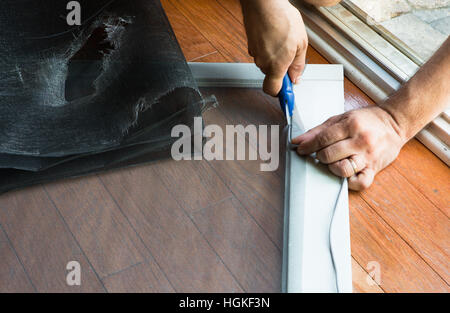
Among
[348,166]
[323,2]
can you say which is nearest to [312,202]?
[348,166]

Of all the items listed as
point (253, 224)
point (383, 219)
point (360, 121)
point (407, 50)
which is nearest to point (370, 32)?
point (407, 50)

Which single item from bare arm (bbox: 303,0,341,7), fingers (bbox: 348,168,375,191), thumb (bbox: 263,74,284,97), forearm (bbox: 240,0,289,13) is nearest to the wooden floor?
fingers (bbox: 348,168,375,191)

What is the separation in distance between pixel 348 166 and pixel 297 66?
29 cm

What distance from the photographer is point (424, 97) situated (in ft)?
3.77

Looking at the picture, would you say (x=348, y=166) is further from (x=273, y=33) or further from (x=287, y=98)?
(x=273, y=33)

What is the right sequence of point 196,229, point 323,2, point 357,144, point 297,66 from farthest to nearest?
1. point 323,2
2. point 297,66
3. point 357,144
4. point 196,229

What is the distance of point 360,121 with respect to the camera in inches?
44.6

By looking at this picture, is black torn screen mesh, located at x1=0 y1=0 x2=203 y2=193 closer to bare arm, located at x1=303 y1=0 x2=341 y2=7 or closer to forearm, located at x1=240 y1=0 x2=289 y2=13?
forearm, located at x1=240 y1=0 x2=289 y2=13

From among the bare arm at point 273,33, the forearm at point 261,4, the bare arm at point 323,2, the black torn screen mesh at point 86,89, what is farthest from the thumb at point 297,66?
the bare arm at point 323,2

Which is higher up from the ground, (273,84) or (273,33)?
(273,33)

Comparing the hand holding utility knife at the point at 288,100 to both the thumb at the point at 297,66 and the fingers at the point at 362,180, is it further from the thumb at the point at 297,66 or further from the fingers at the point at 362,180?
the fingers at the point at 362,180

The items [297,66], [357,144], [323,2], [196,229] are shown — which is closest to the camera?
[196,229]

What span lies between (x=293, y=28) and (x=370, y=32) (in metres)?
0.53

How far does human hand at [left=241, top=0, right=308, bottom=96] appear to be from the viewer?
103 centimetres
